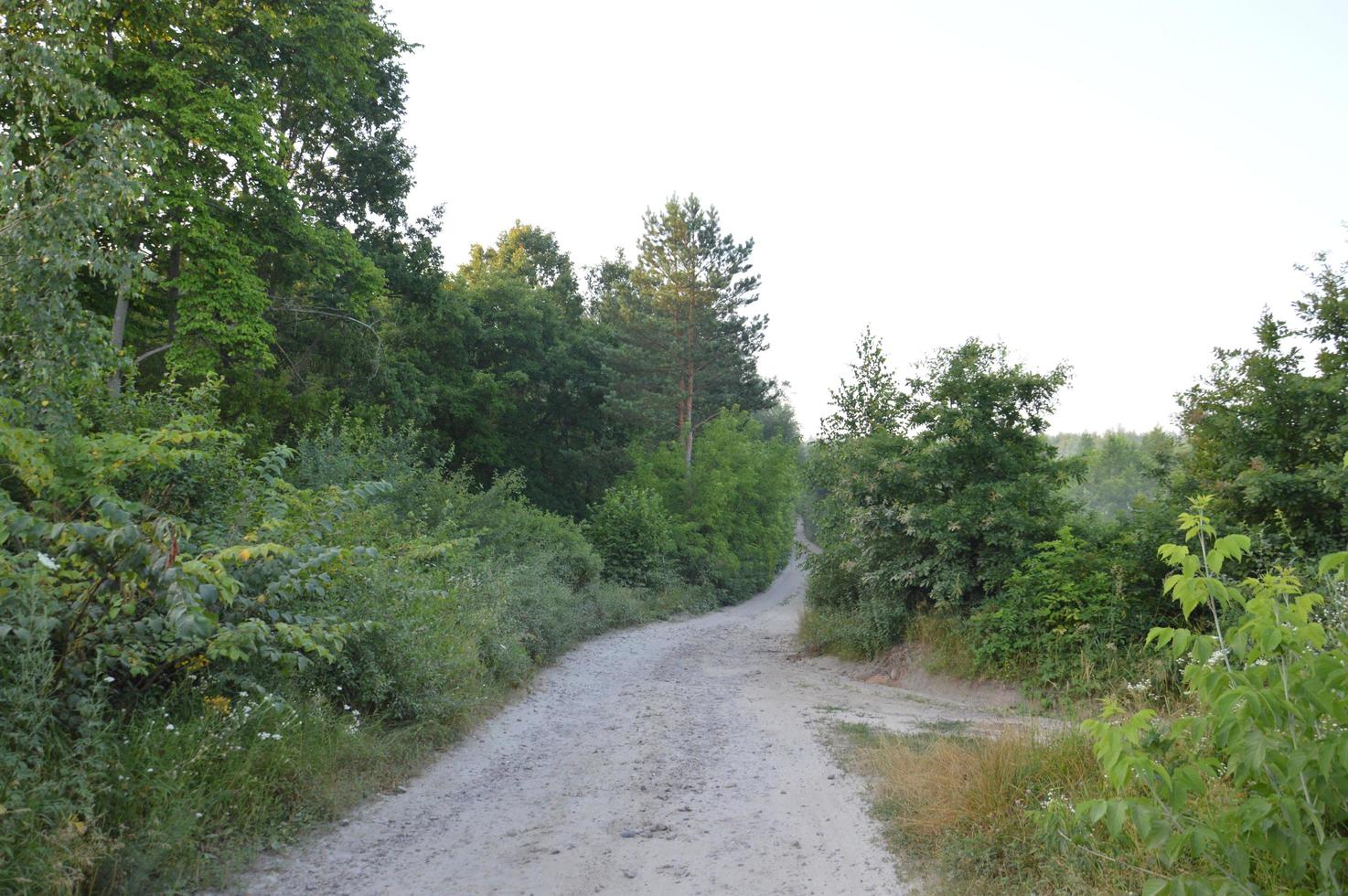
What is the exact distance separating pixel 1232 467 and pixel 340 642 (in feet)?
36.2

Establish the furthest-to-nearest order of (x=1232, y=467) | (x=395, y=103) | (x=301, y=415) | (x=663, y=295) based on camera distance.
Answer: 1. (x=663, y=295)
2. (x=395, y=103)
3. (x=301, y=415)
4. (x=1232, y=467)

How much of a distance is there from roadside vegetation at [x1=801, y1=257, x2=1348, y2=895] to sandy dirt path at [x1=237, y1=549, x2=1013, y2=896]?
705 millimetres

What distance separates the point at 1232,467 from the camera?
425 inches

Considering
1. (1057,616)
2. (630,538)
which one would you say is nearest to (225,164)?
(1057,616)

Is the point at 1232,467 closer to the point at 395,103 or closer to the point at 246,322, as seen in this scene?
the point at 246,322

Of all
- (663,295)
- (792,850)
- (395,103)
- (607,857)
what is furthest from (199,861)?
(663,295)

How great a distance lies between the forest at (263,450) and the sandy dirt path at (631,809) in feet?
1.76

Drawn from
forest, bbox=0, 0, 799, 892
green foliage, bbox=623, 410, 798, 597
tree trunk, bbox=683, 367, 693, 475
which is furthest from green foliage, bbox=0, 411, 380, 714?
tree trunk, bbox=683, 367, 693, 475

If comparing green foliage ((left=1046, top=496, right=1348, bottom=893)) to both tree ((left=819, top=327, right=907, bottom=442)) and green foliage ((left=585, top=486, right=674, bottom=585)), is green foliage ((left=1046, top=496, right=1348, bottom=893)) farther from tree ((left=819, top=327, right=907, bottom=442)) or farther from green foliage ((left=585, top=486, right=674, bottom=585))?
green foliage ((left=585, top=486, right=674, bottom=585))

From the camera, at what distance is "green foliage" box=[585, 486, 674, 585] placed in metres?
30.0

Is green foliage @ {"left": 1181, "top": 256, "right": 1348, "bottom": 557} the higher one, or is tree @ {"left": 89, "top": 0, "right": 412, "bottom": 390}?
tree @ {"left": 89, "top": 0, "right": 412, "bottom": 390}

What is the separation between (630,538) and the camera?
30.7 metres

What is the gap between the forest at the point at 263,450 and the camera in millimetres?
4703

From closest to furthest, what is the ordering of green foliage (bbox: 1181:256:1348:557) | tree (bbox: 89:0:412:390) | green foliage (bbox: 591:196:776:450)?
1. green foliage (bbox: 1181:256:1348:557)
2. tree (bbox: 89:0:412:390)
3. green foliage (bbox: 591:196:776:450)
